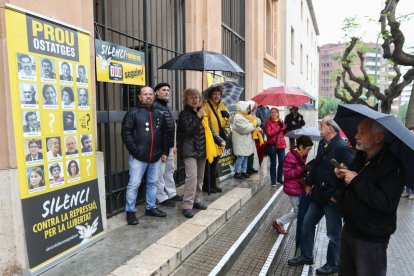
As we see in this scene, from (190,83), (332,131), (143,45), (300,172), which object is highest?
(143,45)

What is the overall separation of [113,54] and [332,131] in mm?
2852

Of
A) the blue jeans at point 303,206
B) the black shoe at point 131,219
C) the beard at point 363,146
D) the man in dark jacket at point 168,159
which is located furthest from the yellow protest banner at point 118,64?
the beard at point 363,146

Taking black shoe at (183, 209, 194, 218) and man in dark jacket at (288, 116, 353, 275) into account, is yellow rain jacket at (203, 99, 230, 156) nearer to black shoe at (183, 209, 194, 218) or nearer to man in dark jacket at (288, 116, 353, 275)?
black shoe at (183, 209, 194, 218)

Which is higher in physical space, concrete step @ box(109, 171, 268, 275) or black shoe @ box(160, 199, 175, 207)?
black shoe @ box(160, 199, 175, 207)

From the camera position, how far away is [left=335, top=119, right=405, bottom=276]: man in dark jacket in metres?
2.21

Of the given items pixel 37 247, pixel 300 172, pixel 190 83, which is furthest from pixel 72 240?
pixel 190 83

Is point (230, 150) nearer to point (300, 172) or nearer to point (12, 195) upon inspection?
point (300, 172)

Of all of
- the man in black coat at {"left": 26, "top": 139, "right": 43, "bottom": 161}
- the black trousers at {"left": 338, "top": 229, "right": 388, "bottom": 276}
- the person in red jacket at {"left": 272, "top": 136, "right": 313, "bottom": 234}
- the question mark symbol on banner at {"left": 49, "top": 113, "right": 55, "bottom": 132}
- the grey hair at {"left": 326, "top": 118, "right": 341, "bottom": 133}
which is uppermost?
the question mark symbol on banner at {"left": 49, "top": 113, "right": 55, "bottom": 132}

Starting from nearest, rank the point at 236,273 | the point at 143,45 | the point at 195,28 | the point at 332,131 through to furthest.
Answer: the point at 332,131 → the point at 236,273 → the point at 143,45 → the point at 195,28

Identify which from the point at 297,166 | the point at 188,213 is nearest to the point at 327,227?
the point at 297,166

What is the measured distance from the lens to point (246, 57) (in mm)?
11367

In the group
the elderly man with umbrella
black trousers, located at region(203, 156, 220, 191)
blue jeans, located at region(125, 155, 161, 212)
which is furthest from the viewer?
black trousers, located at region(203, 156, 220, 191)

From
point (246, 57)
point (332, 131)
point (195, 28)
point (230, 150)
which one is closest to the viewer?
point (332, 131)

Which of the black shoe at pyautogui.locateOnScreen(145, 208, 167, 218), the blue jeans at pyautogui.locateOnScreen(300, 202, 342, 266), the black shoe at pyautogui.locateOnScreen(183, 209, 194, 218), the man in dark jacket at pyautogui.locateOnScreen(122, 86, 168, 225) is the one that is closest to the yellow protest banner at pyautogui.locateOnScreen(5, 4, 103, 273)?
the man in dark jacket at pyautogui.locateOnScreen(122, 86, 168, 225)
